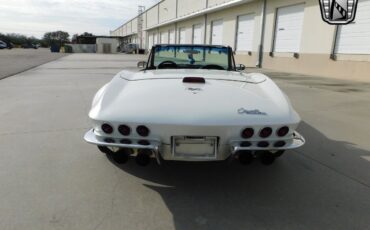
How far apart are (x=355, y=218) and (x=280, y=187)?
71 centimetres

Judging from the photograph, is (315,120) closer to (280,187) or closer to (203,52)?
(203,52)

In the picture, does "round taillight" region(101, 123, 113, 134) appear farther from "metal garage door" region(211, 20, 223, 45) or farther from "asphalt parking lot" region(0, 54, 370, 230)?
"metal garage door" region(211, 20, 223, 45)

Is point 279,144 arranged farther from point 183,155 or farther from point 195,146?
point 183,155

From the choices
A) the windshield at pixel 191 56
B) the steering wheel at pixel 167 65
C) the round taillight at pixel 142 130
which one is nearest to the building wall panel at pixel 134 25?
the windshield at pixel 191 56

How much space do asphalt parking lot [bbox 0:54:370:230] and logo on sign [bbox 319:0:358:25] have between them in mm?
10482

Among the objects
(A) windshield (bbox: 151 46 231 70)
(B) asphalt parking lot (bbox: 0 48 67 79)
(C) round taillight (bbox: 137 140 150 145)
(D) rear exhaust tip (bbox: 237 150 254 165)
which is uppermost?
(A) windshield (bbox: 151 46 231 70)

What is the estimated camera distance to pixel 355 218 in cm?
260

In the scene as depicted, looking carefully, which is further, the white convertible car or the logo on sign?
the logo on sign

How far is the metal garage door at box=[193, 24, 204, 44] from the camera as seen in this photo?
1193 inches

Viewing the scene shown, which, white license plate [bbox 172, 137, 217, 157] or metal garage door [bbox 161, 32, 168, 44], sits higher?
metal garage door [bbox 161, 32, 168, 44]

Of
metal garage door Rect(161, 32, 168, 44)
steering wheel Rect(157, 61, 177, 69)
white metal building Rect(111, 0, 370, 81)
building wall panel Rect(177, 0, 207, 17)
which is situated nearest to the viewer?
steering wheel Rect(157, 61, 177, 69)

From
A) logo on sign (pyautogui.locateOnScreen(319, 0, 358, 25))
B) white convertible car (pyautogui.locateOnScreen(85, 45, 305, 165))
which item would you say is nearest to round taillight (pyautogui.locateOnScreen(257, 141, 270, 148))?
white convertible car (pyautogui.locateOnScreen(85, 45, 305, 165))

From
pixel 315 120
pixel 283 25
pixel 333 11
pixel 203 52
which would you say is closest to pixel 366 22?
pixel 333 11

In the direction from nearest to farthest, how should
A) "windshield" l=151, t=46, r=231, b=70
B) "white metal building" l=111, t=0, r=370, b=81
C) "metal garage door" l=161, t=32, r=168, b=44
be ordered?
1. "windshield" l=151, t=46, r=231, b=70
2. "white metal building" l=111, t=0, r=370, b=81
3. "metal garage door" l=161, t=32, r=168, b=44
